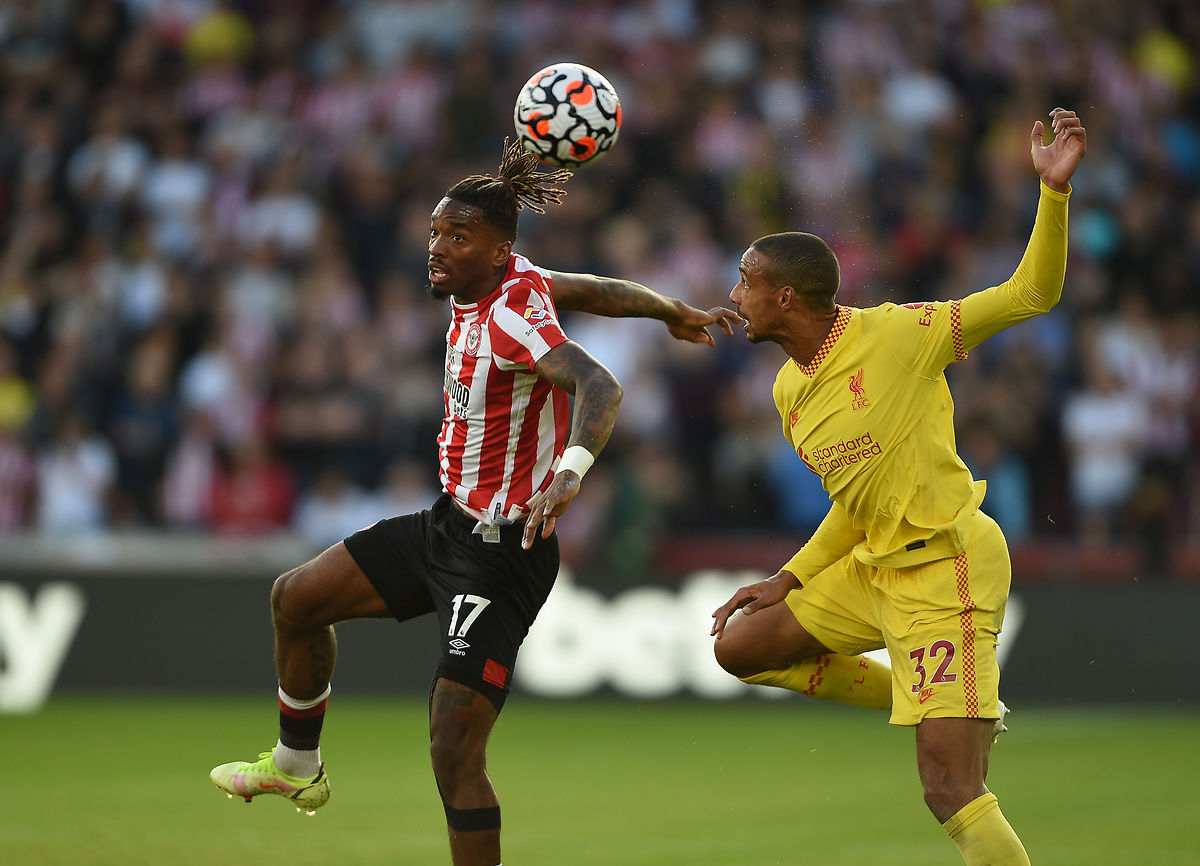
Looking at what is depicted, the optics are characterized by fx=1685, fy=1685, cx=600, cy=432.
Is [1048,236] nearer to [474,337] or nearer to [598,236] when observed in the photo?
[474,337]

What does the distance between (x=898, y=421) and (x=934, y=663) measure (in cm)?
91

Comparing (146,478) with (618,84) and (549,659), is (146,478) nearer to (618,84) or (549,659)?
(549,659)

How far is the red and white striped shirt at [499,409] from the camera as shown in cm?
652

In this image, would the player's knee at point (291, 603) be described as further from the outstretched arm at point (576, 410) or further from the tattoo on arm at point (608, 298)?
the tattoo on arm at point (608, 298)

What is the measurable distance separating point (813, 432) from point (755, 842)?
2.91 metres

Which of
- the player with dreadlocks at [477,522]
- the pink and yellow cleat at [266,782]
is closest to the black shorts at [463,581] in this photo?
the player with dreadlocks at [477,522]

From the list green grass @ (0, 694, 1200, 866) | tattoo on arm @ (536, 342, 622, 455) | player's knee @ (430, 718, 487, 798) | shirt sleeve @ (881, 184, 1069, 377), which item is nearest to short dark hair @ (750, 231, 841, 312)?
shirt sleeve @ (881, 184, 1069, 377)

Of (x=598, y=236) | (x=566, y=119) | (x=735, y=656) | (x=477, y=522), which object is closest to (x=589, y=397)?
(x=477, y=522)

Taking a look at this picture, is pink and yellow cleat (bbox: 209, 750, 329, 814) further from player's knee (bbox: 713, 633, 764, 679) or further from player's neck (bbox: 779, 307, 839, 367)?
player's neck (bbox: 779, 307, 839, 367)

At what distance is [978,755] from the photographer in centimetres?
605

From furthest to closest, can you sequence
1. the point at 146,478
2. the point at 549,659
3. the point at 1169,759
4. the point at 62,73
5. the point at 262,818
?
the point at 62,73 < the point at 146,478 < the point at 549,659 < the point at 1169,759 < the point at 262,818

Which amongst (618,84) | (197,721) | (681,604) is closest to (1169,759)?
(681,604)

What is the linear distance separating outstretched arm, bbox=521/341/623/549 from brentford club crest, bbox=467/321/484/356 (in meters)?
0.32

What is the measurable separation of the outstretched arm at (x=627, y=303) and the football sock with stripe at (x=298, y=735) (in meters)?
1.96
